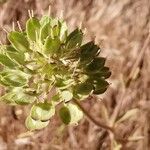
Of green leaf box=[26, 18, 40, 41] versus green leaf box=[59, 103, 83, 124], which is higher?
green leaf box=[26, 18, 40, 41]

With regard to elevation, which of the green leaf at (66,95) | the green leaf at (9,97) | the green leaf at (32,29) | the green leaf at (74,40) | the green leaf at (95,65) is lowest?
the green leaf at (66,95)

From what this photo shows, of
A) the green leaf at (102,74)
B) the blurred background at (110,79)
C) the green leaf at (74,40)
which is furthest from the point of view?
the blurred background at (110,79)

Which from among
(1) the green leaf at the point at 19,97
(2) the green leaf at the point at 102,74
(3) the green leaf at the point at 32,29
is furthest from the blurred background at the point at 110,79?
(3) the green leaf at the point at 32,29

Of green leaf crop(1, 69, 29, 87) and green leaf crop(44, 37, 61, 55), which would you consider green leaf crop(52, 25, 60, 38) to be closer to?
green leaf crop(44, 37, 61, 55)

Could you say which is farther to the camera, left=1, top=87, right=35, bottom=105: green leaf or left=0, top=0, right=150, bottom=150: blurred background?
left=0, top=0, right=150, bottom=150: blurred background

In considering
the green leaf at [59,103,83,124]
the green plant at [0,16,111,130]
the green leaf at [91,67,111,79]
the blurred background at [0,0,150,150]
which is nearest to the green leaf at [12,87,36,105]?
the green plant at [0,16,111,130]

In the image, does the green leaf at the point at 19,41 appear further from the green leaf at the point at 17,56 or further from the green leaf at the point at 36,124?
the green leaf at the point at 36,124

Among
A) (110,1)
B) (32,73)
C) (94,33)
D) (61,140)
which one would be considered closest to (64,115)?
(32,73)

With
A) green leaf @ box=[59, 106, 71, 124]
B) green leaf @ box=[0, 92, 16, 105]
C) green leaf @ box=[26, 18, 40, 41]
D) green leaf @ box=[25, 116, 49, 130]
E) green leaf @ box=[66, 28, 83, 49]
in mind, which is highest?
green leaf @ box=[26, 18, 40, 41]
